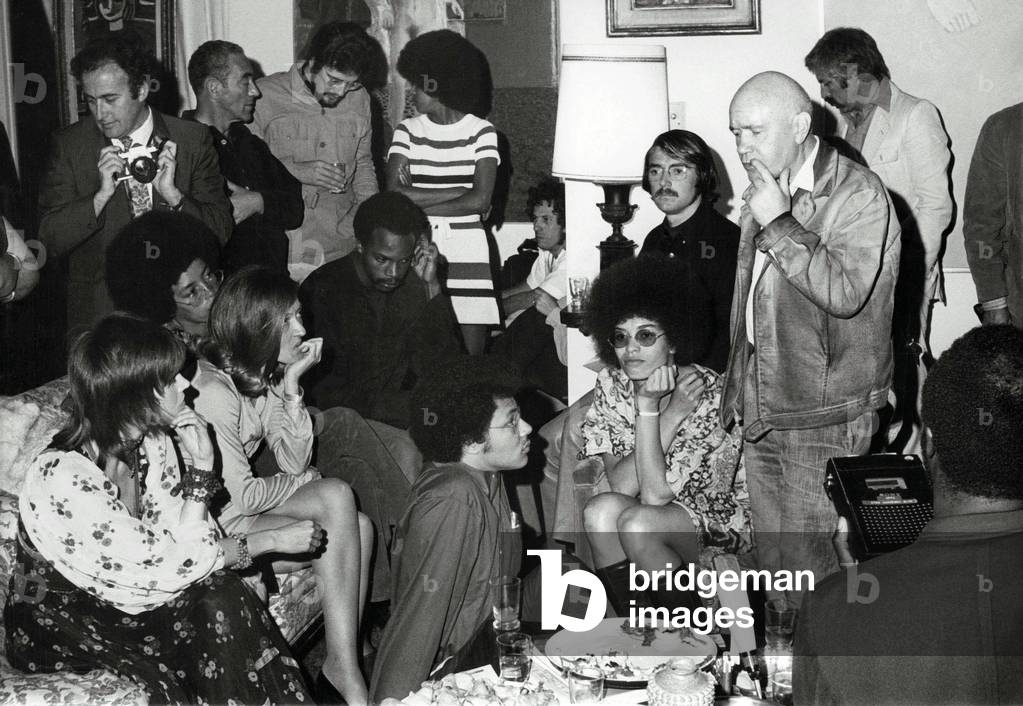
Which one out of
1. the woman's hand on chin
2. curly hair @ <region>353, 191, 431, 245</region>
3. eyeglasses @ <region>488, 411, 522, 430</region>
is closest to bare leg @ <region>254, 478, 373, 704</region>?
eyeglasses @ <region>488, 411, 522, 430</region>

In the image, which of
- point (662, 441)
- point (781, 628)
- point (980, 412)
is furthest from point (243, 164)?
point (980, 412)

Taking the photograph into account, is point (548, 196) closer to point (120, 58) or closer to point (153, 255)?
point (153, 255)

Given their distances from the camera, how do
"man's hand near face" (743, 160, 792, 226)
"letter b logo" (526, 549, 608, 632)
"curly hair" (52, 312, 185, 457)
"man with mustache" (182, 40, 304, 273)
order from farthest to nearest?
"man with mustache" (182, 40, 304, 273)
"letter b logo" (526, 549, 608, 632)
"man's hand near face" (743, 160, 792, 226)
"curly hair" (52, 312, 185, 457)

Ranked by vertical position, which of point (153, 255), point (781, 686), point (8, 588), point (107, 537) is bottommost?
point (781, 686)

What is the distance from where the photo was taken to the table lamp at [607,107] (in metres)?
3.06

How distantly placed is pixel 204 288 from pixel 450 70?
2.88 ft

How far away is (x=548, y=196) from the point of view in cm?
315

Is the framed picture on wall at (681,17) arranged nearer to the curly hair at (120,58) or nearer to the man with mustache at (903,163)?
the man with mustache at (903,163)

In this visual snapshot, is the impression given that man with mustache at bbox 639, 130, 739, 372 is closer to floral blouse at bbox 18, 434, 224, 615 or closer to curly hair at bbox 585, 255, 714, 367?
curly hair at bbox 585, 255, 714, 367

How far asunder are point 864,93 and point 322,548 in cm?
188

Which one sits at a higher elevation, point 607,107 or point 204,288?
point 607,107

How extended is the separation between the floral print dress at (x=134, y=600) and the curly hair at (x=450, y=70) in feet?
4.02

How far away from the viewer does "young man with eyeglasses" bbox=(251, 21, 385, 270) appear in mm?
3094

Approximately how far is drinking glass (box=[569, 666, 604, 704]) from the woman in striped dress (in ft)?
4.35
